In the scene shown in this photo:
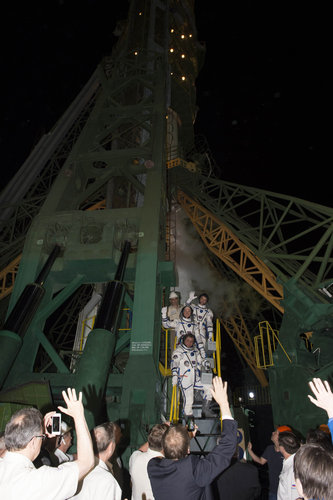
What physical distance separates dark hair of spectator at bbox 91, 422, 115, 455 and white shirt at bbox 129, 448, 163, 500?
18.9 inches

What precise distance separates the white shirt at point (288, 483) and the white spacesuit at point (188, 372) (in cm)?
289

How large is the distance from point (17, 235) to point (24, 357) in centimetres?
1036

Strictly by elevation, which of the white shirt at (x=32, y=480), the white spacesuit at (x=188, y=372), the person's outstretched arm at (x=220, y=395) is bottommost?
the white shirt at (x=32, y=480)

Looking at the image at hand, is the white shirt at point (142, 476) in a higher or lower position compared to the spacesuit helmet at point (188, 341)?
lower

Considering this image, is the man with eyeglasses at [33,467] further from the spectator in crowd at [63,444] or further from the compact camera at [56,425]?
the spectator in crowd at [63,444]

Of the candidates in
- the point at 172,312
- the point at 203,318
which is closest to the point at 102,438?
the point at 203,318

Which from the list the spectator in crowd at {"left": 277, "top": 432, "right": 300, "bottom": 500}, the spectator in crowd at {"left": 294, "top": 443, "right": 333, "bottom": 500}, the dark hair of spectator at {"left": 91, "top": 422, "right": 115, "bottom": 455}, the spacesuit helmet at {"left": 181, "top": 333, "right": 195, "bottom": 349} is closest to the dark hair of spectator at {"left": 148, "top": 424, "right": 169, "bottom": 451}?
the dark hair of spectator at {"left": 91, "top": 422, "right": 115, "bottom": 455}

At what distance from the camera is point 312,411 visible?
7098mm

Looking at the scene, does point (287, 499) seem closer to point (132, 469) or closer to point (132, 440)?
point (132, 469)

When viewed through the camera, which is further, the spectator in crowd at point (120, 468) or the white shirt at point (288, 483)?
the spectator in crowd at point (120, 468)

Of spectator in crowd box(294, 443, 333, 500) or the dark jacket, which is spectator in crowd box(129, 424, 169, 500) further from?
spectator in crowd box(294, 443, 333, 500)

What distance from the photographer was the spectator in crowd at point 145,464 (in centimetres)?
297

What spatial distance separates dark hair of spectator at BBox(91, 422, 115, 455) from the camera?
8.78 ft

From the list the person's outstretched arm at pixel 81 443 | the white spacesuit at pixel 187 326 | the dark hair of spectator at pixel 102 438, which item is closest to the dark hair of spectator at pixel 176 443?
the dark hair of spectator at pixel 102 438
